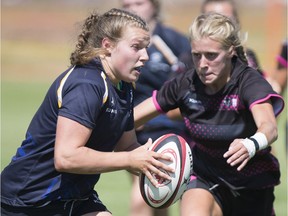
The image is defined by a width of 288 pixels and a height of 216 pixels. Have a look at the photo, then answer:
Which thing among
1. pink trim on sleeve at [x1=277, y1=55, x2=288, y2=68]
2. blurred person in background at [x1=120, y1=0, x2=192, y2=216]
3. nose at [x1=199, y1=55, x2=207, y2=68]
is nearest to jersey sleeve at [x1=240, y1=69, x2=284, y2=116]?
nose at [x1=199, y1=55, x2=207, y2=68]

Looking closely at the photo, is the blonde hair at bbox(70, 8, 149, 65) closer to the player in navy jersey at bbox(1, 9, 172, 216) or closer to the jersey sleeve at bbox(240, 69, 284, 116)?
the player in navy jersey at bbox(1, 9, 172, 216)

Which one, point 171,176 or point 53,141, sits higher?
point 53,141

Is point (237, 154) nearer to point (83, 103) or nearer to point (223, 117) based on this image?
point (223, 117)

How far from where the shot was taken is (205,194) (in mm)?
5531

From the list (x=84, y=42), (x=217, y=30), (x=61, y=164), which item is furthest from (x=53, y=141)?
(x=217, y=30)

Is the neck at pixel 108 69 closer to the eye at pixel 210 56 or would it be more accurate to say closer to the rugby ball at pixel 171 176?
the rugby ball at pixel 171 176

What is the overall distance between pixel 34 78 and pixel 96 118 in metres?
16.8

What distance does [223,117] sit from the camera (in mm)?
5461

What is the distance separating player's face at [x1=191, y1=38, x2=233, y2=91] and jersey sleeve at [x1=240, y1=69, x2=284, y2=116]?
7.2 inches

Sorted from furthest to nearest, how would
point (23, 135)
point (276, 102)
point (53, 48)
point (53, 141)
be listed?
point (53, 48) → point (23, 135) → point (276, 102) → point (53, 141)

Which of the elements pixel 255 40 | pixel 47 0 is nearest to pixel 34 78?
pixel 255 40

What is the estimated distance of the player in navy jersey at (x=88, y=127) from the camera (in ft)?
14.8

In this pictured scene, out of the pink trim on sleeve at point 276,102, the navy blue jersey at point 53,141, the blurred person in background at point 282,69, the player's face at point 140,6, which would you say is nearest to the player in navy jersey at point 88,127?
the navy blue jersey at point 53,141

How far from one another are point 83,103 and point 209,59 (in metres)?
1.20
